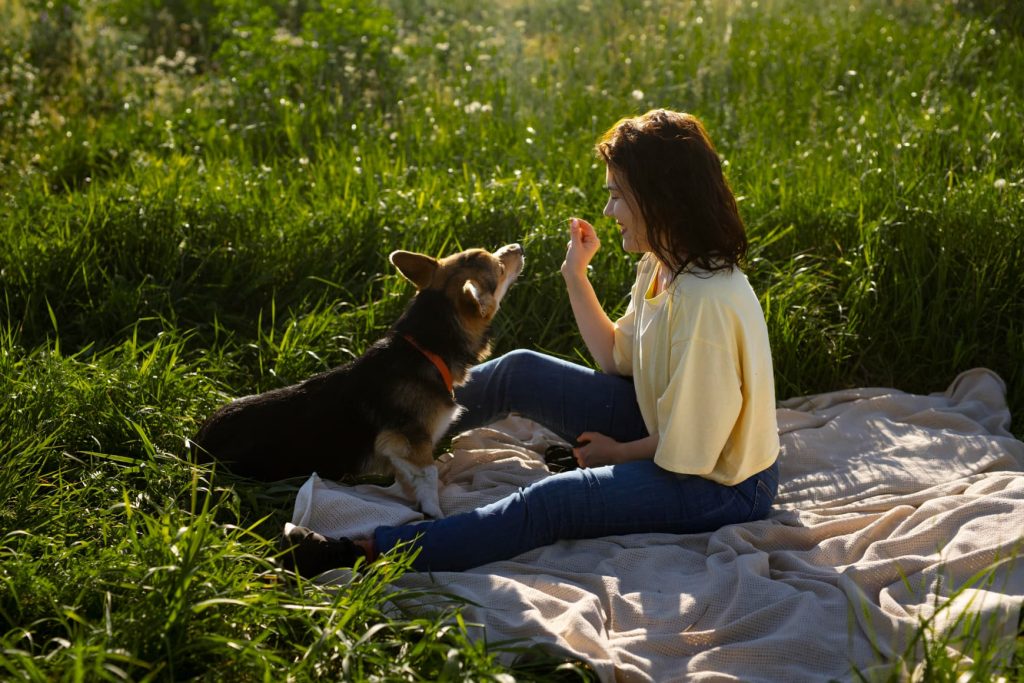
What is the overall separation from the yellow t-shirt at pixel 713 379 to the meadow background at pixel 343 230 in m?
0.98

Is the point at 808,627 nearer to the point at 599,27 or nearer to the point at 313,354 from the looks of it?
the point at 313,354

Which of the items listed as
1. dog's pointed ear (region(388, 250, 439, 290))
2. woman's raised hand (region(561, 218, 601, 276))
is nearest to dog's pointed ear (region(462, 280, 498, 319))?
dog's pointed ear (region(388, 250, 439, 290))

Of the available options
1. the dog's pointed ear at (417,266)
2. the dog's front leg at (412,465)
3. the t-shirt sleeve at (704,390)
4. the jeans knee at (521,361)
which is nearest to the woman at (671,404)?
the t-shirt sleeve at (704,390)

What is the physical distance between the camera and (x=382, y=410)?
423 cm

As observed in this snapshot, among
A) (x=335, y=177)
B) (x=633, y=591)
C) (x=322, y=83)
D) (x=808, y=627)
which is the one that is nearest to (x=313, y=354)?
(x=335, y=177)

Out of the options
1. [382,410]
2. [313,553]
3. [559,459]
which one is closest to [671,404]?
[559,459]

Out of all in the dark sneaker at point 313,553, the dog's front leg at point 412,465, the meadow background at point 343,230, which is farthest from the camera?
the dog's front leg at point 412,465

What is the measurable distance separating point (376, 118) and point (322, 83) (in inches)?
27.3

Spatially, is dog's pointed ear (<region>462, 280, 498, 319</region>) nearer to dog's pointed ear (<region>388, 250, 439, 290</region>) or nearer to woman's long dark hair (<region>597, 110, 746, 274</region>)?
dog's pointed ear (<region>388, 250, 439, 290</region>)

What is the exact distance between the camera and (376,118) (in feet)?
26.1

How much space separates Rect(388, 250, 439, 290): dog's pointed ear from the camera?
4.44 metres

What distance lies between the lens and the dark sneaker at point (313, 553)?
11.5 feet

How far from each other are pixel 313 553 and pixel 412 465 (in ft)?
2.58

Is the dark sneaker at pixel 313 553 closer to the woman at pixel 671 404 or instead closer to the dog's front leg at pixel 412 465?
the woman at pixel 671 404
